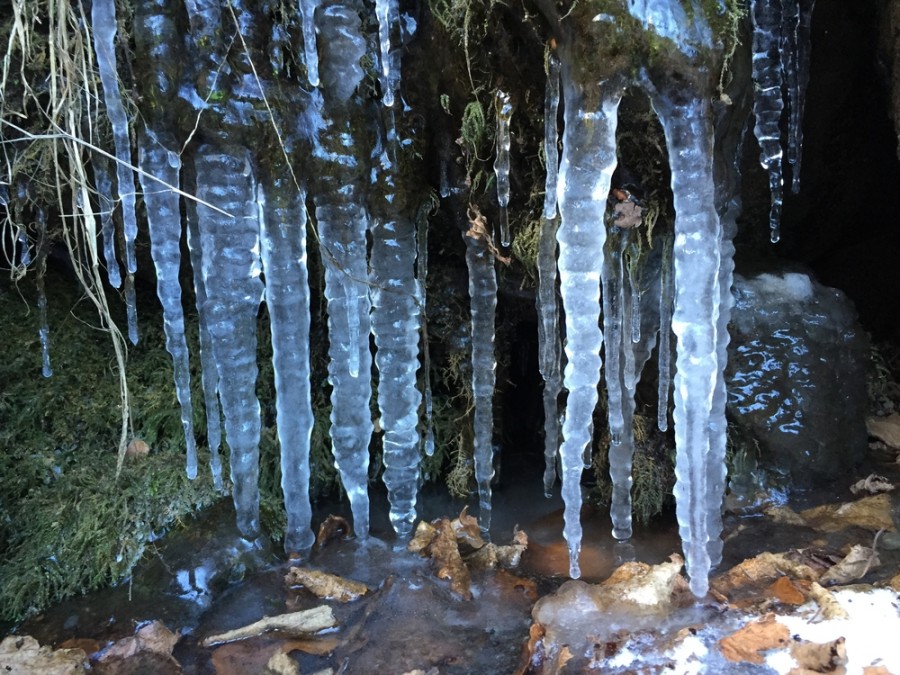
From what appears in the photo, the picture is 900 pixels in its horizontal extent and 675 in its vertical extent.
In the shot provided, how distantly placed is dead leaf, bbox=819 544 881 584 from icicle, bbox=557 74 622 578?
102cm

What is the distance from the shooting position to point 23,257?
2.99 meters

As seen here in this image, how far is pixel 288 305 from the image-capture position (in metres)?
2.81

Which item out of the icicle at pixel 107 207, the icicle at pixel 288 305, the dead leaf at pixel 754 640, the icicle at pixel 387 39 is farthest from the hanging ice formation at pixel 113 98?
the dead leaf at pixel 754 640

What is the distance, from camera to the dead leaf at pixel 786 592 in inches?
93.7

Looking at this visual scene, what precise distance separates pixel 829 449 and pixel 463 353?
1.95 meters

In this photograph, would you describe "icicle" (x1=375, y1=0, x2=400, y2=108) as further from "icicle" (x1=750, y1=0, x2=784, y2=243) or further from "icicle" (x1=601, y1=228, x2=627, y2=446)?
"icicle" (x1=750, y1=0, x2=784, y2=243)

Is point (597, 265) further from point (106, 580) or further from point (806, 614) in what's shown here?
point (106, 580)

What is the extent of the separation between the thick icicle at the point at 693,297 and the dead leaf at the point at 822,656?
438mm

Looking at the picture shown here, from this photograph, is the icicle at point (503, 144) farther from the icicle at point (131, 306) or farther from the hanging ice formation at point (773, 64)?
the icicle at point (131, 306)

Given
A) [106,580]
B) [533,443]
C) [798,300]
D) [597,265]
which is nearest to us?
[597,265]

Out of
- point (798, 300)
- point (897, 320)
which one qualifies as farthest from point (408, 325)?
point (897, 320)

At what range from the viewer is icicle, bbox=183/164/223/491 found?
9.04 feet

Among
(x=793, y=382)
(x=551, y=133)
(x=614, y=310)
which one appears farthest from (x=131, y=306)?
(x=793, y=382)

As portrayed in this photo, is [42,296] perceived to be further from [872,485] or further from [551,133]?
[872,485]
